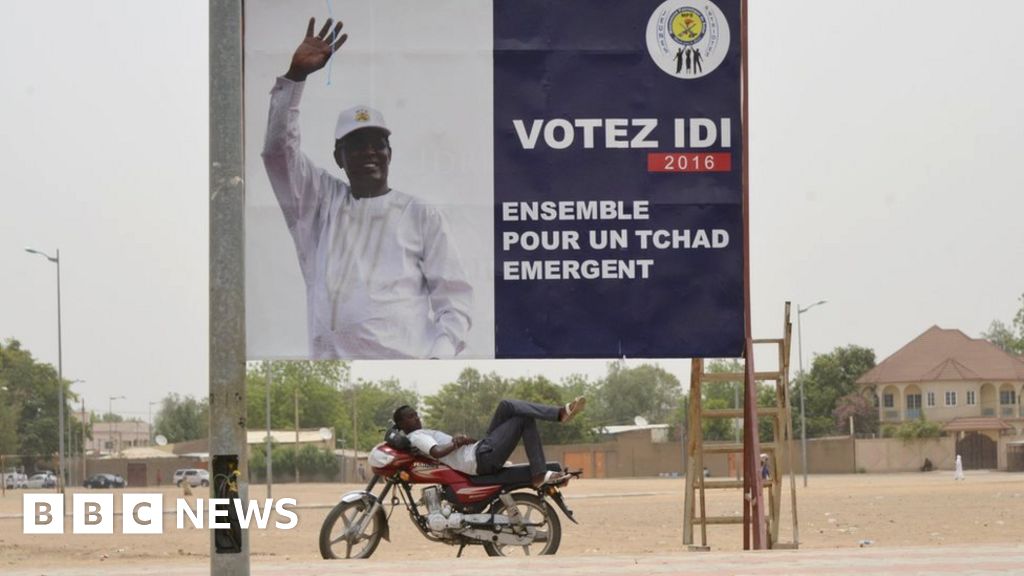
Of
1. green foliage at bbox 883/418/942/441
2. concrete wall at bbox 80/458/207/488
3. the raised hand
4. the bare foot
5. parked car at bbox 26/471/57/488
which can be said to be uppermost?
the raised hand

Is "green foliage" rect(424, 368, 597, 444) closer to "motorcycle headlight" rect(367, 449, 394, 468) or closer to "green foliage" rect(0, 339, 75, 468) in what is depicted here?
"green foliage" rect(0, 339, 75, 468)

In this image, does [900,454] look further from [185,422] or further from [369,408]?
[185,422]

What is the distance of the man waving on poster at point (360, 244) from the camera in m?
14.9

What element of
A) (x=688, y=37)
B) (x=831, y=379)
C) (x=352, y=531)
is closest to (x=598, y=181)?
(x=688, y=37)

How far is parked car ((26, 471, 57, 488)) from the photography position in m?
95.4

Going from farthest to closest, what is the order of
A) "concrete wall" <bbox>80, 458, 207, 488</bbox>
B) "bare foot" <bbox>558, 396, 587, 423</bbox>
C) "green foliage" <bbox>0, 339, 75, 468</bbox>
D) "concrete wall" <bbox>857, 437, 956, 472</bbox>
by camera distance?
"green foliage" <bbox>0, 339, 75, 468</bbox>
"concrete wall" <bbox>80, 458, 207, 488</bbox>
"concrete wall" <bbox>857, 437, 956, 472</bbox>
"bare foot" <bbox>558, 396, 587, 423</bbox>

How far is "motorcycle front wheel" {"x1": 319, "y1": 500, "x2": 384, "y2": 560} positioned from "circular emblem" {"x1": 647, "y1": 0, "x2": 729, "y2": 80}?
16.5ft

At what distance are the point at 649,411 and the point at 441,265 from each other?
534ft

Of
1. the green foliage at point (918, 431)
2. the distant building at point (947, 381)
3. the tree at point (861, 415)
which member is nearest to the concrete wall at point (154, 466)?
the green foliage at point (918, 431)

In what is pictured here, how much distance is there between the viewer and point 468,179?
1489cm

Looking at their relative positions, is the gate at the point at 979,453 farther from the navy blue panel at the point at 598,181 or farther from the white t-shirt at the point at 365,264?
the white t-shirt at the point at 365,264

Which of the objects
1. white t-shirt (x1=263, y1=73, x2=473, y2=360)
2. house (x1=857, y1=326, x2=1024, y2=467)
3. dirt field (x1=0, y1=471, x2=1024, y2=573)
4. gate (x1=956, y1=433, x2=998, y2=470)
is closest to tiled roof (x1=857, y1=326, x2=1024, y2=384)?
house (x1=857, y1=326, x2=1024, y2=467)

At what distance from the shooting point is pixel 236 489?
866 cm

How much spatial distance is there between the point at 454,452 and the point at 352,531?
1.19 metres
